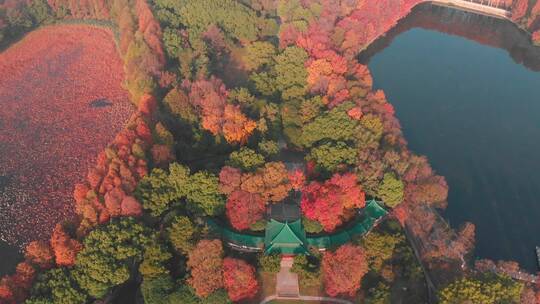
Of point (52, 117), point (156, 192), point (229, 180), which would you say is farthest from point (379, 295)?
point (52, 117)

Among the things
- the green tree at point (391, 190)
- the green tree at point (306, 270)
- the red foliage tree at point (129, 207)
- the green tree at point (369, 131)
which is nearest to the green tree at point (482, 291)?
the green tree at point (391, 190)

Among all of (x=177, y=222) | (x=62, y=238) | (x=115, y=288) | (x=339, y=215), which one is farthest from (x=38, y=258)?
(x=339, y=215)

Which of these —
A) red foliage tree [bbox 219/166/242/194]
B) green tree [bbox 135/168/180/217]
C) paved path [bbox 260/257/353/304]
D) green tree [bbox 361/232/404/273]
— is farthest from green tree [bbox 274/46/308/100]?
paved path [bbox 260/257/353/304]

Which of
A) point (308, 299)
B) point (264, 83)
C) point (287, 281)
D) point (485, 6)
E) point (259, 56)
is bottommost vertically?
point (308, 299)

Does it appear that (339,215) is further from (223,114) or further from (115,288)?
(115,288)

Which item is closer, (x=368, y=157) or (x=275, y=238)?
(x=275, y=238)

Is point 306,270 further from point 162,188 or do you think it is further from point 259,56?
point 259,56
